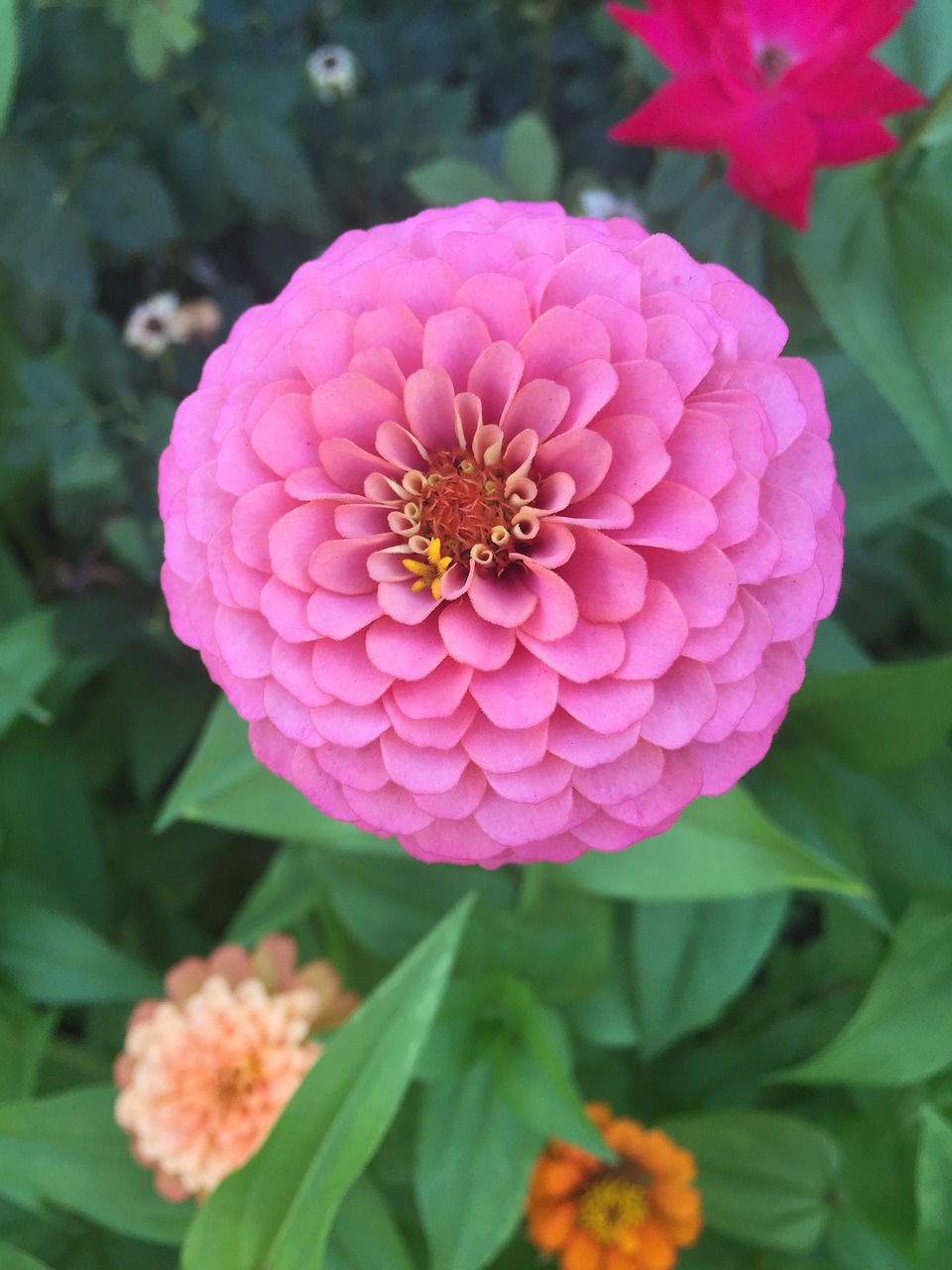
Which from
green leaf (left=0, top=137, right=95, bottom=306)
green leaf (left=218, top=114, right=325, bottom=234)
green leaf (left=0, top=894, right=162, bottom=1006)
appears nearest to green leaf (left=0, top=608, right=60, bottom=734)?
green leaf (left=0, top=894, right=162, bottom=1006)

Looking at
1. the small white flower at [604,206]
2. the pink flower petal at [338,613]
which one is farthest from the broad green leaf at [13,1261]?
the small white flower at [604,206]

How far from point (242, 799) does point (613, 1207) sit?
0.35 m

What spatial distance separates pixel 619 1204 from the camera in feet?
2.05

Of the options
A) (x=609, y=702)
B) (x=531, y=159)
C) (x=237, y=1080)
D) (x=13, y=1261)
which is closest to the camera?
(x=609, y=702)

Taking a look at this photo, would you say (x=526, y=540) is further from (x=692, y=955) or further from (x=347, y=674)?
(x=692, y=955)

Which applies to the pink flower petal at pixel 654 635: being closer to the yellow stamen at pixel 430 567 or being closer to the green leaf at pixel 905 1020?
the yellow stamen at pixel 430 567

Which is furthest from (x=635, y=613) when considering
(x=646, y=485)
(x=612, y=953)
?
(x=612, y=953)

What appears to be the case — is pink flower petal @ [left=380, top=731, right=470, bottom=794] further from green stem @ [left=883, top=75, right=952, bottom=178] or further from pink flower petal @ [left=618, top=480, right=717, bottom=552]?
green stem @ [left=883, top=75, right=952, bottom=178]

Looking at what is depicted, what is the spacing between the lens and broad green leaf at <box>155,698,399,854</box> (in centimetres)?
59

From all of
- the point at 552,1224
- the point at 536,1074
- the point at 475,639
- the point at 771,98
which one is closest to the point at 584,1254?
the point at 552,1224

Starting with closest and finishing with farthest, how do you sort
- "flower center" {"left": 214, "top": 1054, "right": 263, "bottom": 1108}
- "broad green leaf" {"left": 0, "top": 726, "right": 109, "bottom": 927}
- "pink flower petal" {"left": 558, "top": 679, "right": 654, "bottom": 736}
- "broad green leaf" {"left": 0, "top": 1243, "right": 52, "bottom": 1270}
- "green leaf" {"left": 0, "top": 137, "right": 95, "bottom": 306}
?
"pink flower petal" {"left": 558, "top": 679, "right": 654, "bottom": 736} < "broad green leaf" {"left": 0, "top": 1243, "right": 52, "bottom": 1270} < "flower center" {"left": 214, "top": 1054, "right": 263, "bottom": 1108} < "green leaf" {"left": 0, "top": 137, "right": 95, "bottom": 306} < "broad green leaf" {"left": 0, "top": 726, "right": 109, "bottom": 927}

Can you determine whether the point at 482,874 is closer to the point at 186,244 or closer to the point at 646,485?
the point at 646,485

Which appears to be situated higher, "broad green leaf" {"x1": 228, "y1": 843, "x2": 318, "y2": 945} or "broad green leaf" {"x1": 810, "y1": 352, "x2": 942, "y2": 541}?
"broad green leaf" {"x1": 810, "y1": 352, "x2": 942, "y2": 541}

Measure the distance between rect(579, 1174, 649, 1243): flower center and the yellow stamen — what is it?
0.43 m
